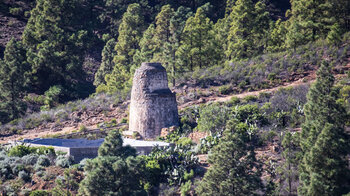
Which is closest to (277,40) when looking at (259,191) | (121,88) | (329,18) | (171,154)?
(329,18)

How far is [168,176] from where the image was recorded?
71.5ft

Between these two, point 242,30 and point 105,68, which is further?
point 105,68

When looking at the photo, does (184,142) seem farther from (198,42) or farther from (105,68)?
(105,68)

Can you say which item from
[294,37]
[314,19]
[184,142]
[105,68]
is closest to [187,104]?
[294,37]

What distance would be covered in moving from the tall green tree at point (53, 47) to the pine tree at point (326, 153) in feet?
116

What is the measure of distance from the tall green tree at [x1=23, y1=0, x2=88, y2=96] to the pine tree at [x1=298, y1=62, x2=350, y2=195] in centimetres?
3531

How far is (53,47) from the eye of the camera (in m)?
48.9

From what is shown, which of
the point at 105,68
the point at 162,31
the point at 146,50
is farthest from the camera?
the point at 105,68

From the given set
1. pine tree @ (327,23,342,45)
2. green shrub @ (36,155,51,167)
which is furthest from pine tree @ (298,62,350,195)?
pine tree @ (327,23,342,45)

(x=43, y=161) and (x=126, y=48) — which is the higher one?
(x=126, y=48)

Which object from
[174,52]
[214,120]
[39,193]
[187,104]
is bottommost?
[39,193]

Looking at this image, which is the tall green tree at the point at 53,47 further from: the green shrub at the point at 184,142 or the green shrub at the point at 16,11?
the green shrub at the point at 184,142

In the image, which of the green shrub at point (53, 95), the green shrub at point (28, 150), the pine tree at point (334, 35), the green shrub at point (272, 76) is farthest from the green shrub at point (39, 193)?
the green shrub at point (53, 95)

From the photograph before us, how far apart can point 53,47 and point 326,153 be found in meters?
38.3
